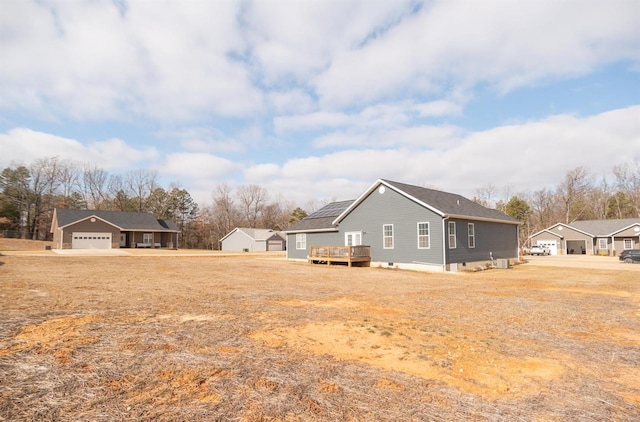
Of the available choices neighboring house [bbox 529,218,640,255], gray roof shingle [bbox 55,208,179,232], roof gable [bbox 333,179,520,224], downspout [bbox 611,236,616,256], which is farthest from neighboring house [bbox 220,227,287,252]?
downspout [bbox 611,236,616,256]

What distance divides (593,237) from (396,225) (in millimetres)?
34161

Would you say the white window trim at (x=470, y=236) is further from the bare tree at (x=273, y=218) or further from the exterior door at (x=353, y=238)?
the bare tree at (x=273, y=218)

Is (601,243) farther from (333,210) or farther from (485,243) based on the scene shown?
(333,210)

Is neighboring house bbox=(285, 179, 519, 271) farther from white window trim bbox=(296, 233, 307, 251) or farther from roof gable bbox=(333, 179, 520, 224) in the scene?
white window trim bbox=(296, 233, 307, 251)

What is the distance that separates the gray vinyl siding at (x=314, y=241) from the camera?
1061 inches

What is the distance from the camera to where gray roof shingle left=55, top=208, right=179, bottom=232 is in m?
43.7

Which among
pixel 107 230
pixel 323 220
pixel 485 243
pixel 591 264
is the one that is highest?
pixel 323 220

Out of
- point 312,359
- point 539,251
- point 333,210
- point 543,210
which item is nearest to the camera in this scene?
point 312,359

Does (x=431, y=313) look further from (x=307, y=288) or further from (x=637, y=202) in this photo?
(x=637, y=202)

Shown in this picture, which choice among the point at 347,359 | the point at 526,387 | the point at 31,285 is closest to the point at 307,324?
the point at 347,359

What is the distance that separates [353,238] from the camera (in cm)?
2564

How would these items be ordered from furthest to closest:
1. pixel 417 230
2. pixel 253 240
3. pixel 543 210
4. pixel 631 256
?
pixel 543 210 < pixel 253 240 < pixel 631 256 < pixel 417 230

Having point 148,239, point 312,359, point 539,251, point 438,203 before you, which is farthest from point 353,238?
Answer: point 148,239

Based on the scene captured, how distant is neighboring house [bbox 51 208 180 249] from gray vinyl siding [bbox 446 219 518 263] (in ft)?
135
